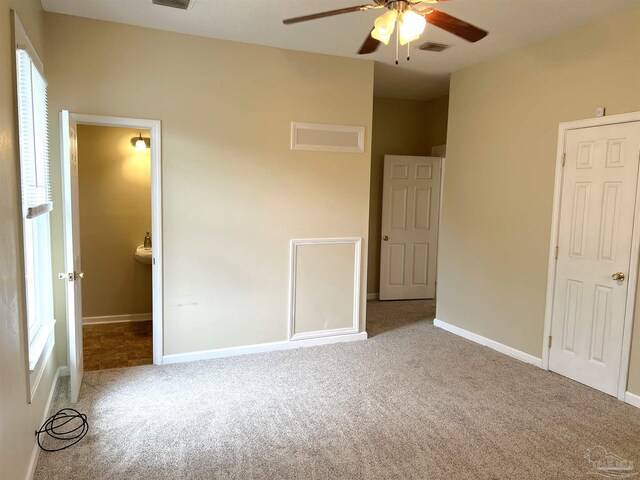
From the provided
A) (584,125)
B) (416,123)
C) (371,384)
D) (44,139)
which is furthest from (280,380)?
(416,123)

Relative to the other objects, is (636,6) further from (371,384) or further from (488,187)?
(371,384)

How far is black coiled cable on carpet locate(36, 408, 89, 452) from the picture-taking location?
2.59 metres

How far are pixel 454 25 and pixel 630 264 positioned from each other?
85.8 inches

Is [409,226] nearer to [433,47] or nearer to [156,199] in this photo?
[433,47]

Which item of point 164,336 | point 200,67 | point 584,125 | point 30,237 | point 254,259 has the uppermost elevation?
point 200,67

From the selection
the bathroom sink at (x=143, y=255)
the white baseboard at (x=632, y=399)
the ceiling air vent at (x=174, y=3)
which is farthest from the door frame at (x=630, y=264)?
the bathroom sink at (x=143, y=255)

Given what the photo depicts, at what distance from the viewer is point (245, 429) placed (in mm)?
2789

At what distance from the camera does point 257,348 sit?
13.6 feet

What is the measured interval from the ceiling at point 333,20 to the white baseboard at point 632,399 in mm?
2702

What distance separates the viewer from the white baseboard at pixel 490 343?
12.9 ft

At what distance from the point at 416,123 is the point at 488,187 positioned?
2.38 m

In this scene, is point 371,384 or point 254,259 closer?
point 371,384

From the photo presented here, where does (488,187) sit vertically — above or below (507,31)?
below

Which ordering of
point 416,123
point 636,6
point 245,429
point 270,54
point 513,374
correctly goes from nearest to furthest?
point 245,429, point 636,6, point 513,374, point 270,54, point 416,123
